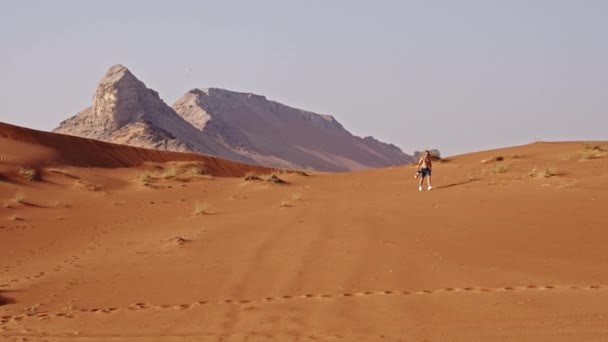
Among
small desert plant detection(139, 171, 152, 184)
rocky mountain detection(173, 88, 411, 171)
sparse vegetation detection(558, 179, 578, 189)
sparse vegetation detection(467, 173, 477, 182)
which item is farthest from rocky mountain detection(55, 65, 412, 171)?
sparse vegetation detection(558, 179, 578, 189)

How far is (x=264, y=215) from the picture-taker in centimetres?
1794

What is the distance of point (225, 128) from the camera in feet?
266

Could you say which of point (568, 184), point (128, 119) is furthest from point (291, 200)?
point (128, 119)

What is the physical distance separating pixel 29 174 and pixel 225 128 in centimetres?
5614

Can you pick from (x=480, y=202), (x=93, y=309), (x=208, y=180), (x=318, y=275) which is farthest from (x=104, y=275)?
(x=208, y=180)

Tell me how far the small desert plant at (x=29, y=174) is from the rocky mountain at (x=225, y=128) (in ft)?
81.7

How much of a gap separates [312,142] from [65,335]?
297 feet

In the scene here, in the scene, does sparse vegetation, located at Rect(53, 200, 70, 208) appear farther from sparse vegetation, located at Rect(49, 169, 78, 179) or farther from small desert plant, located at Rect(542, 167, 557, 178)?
small desert plant, located at Rect(542, 167, 557, 178)

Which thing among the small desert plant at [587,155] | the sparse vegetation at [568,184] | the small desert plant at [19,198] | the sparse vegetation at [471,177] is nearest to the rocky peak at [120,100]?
the small desert plant at [19,198]

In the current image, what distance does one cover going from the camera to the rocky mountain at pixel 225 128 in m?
58.6

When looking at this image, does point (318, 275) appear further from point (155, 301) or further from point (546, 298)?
point (546, 298)

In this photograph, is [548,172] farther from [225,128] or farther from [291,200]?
[225,128]

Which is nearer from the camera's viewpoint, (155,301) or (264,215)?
(155,301)

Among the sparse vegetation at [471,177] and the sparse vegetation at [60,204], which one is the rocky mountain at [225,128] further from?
the sparse vegetation at [60,204]
